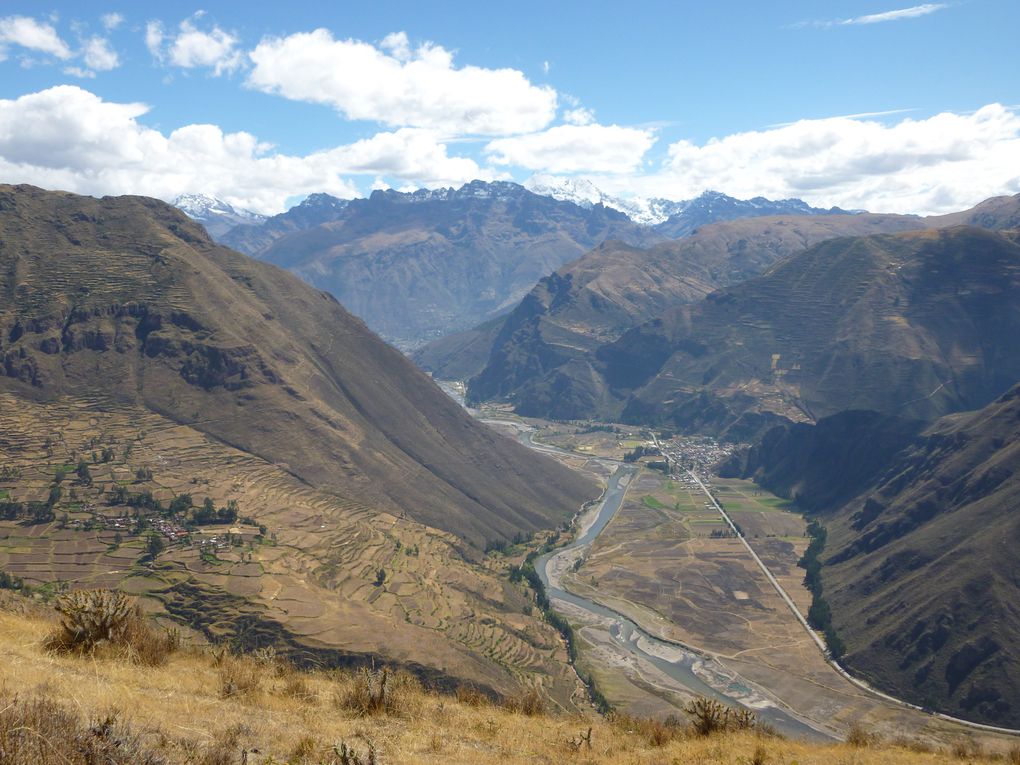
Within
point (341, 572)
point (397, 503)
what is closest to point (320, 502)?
point (397, 503)

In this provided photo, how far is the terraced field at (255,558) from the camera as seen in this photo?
328ft

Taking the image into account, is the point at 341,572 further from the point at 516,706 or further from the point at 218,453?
the point at 516,706

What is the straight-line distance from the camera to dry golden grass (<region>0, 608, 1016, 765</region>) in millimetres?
15984

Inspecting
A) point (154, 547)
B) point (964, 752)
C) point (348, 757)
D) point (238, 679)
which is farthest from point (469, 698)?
point (154, 547)

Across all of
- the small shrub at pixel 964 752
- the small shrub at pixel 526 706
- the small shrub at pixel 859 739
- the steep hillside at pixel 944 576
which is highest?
the small shrub at pixel 526 706

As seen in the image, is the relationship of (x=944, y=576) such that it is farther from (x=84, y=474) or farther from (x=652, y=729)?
(x=84, y=474)

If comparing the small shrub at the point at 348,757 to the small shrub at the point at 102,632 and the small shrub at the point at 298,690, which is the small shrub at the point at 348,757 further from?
the small shrub at the point at 102,632

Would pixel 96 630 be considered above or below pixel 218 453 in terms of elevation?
above

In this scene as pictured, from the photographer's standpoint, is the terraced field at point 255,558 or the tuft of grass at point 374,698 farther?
the terraced field at point 255,558

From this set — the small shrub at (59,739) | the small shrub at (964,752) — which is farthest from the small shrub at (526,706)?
the small shrub at (964,752)

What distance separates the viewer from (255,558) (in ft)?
394

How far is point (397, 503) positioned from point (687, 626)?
74.6m

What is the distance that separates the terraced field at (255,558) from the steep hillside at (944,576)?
197 ft

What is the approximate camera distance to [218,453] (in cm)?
16662
